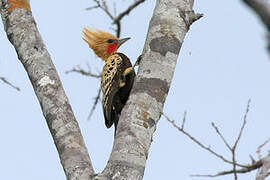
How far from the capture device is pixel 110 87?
494 centimetres

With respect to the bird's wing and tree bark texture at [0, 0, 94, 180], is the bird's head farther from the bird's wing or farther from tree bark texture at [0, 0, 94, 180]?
tree bark texture at [0, 0, 94, 180]

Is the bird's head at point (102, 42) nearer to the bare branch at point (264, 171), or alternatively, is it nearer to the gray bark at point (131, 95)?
the gray bark at point (131, 95)

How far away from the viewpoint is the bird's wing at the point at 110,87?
4703 mm

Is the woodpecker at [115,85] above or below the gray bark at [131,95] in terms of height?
below

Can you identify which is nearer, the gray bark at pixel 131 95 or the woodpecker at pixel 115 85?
the gray bark at pixel 131 95

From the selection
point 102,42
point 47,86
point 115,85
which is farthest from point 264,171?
point 102,42

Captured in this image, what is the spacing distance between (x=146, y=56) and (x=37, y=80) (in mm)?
803

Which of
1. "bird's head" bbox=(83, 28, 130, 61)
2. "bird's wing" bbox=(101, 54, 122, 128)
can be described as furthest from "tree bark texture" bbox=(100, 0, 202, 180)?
"bird's head" bbox=(83, 28, 130, 61)

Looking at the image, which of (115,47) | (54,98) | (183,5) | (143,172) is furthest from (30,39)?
(115,47)

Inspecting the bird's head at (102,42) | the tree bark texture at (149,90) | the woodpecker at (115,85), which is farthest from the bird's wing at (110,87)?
the tree bark texture at (149,90)

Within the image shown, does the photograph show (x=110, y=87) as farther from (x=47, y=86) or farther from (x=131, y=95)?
(x=131, y=95)

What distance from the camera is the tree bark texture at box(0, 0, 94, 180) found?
97.4 inches

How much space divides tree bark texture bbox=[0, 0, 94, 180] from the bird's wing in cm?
171

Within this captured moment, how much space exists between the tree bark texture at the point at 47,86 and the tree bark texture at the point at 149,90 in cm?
30
